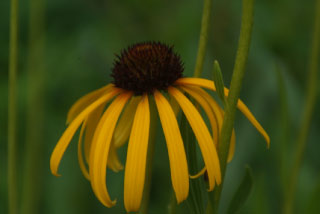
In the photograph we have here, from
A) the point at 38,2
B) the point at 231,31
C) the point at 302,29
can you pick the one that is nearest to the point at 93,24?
the point at 231,31

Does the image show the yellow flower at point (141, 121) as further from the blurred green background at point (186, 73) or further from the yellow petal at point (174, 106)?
the blurred green background at point (186, 73)

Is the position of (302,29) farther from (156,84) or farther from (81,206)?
(156,84)

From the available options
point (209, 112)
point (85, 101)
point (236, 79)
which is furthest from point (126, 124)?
point (236, 79)

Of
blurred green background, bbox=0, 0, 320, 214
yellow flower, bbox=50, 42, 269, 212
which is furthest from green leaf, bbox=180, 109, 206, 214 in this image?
blurred green background, bbox=0, 0, 320, 214

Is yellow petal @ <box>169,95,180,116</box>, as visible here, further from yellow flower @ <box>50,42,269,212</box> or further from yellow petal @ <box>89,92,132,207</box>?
yellow petal @ <box>89,92,132,207</box>

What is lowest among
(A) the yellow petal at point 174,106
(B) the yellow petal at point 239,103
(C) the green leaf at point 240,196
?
(C) the green leaf at point 240,196

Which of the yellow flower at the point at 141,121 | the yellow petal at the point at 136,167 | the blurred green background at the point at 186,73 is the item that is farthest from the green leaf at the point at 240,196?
the blurred green background at the point at 186,73
